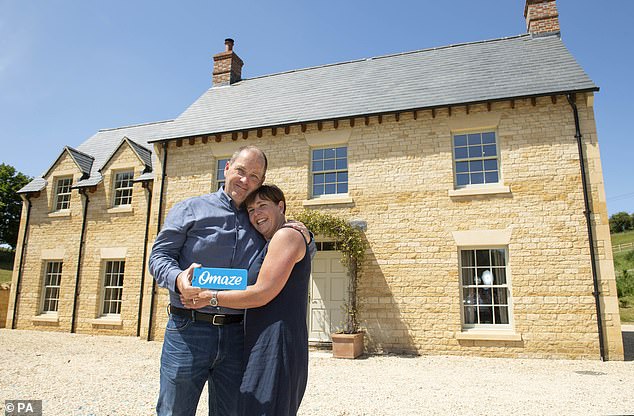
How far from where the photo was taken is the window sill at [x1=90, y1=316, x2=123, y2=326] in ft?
40.0

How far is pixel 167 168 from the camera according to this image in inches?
484

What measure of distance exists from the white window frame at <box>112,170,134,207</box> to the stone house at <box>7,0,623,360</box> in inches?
3.2

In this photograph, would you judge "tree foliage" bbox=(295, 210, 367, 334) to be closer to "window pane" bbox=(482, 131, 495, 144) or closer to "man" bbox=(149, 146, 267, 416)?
"window pane" bbox=(482, 131, 495, 144)

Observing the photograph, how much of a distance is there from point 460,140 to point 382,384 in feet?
20.6

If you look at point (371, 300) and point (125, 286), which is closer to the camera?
point (371, 300)

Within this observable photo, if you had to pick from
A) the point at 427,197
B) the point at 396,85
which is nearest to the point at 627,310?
the point at 427,197

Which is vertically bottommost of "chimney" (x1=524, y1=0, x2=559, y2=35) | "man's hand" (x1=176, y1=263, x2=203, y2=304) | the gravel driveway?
the gravel driveway

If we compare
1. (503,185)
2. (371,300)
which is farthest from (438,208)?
(371,300)

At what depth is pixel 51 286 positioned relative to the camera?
13609 mm

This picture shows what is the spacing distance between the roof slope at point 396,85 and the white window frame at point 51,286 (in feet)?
20.2

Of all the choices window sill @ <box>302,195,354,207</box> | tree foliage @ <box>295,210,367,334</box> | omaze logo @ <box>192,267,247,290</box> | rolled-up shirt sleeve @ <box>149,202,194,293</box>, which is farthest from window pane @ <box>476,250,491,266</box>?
omaze logo @ <box>192,267,247,290</box>

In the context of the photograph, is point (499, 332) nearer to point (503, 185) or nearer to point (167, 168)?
point (503, 185)

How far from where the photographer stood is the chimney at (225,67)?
14.7 m

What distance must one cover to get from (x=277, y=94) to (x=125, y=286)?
770cm
